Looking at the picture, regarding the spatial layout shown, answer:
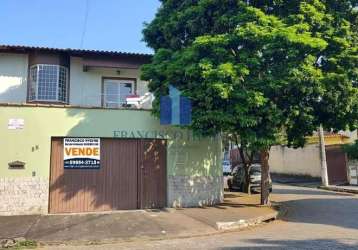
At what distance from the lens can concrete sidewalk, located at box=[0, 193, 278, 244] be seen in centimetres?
1128

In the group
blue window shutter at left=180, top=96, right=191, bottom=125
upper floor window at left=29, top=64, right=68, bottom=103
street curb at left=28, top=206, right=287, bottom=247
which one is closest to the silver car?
street curb at left=28, top=206, right=287, bottom=247

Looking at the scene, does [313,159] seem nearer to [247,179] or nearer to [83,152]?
Answer: [247,179]

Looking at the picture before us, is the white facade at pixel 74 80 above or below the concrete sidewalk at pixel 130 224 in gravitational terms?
above

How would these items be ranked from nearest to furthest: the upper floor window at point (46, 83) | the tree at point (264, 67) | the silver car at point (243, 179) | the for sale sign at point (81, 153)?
the tree at point (264, 67), the for sale sign at point (81, 153), the upper floor window at point (46, 83), the silver car at point (243, 179)

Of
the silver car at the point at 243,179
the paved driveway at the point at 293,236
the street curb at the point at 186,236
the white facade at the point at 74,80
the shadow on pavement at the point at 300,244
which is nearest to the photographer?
the shadow on pavement at the point at 300,244

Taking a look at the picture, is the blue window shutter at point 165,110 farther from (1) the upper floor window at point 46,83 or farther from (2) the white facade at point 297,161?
(2) the white facade at point 297,161

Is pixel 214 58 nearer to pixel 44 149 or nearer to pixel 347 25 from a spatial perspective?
pixel 347 25

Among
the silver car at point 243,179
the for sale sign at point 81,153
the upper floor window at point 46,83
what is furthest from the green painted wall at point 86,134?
the silver car at point 243,179

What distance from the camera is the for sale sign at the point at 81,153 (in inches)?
608

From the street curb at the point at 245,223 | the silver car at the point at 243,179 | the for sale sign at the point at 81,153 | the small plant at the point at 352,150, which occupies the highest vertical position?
the small plant at the point at 352,150

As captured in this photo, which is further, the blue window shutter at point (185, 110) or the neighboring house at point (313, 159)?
the neighboring house at point (313, 159)

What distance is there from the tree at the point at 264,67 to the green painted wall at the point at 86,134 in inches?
47.5

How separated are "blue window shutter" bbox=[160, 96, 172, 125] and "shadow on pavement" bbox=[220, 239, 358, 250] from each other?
6525 millimetres

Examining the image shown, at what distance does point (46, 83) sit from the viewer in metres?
18.7
